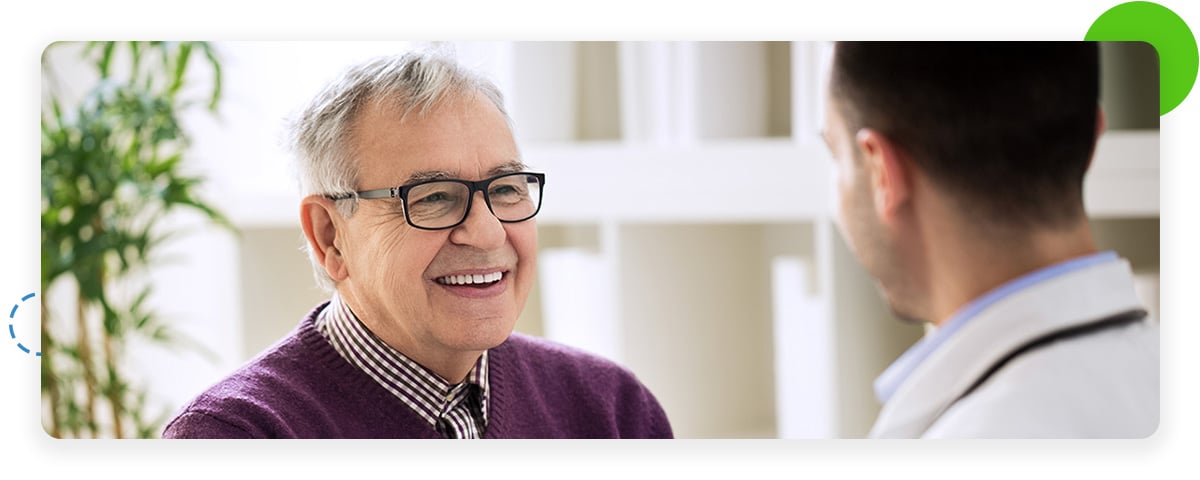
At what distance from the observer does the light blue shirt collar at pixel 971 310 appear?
1.32 m

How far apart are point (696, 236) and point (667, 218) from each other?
0.14ft

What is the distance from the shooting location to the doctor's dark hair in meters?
1.31

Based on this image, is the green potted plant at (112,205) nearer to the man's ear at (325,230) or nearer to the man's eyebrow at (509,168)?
the man's ear at (325,230)

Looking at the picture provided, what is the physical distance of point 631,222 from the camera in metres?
1.53

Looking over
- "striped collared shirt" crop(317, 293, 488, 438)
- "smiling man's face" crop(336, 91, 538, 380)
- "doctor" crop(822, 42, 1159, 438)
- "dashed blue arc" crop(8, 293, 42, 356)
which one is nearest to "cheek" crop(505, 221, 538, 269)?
"smiling man's face" crop(336, 91, 538, 380)

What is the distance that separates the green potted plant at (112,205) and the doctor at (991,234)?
0.82m

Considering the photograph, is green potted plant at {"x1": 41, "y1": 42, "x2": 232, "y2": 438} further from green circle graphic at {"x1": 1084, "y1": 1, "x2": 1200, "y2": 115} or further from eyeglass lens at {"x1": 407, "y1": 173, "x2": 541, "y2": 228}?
green circle graphic at {"x1": 1084, "y1": 1, "x2": 1200, "y2": 115}

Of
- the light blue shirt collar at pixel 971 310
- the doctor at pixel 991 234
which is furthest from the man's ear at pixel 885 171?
the light blue shirt collar at pixel 971 310

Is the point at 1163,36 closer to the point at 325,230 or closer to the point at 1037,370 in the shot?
the point at 1037,370

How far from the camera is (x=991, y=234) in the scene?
4.31ft

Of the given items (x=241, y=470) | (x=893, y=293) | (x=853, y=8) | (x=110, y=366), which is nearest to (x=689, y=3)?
(x=853, y=8)

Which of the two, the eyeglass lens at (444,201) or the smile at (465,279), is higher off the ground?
the eyeglass lens at (444,201)

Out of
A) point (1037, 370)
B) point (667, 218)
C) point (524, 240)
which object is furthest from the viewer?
point (667, 218)

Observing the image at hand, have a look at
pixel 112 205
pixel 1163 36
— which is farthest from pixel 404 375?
pixel 1163 36
